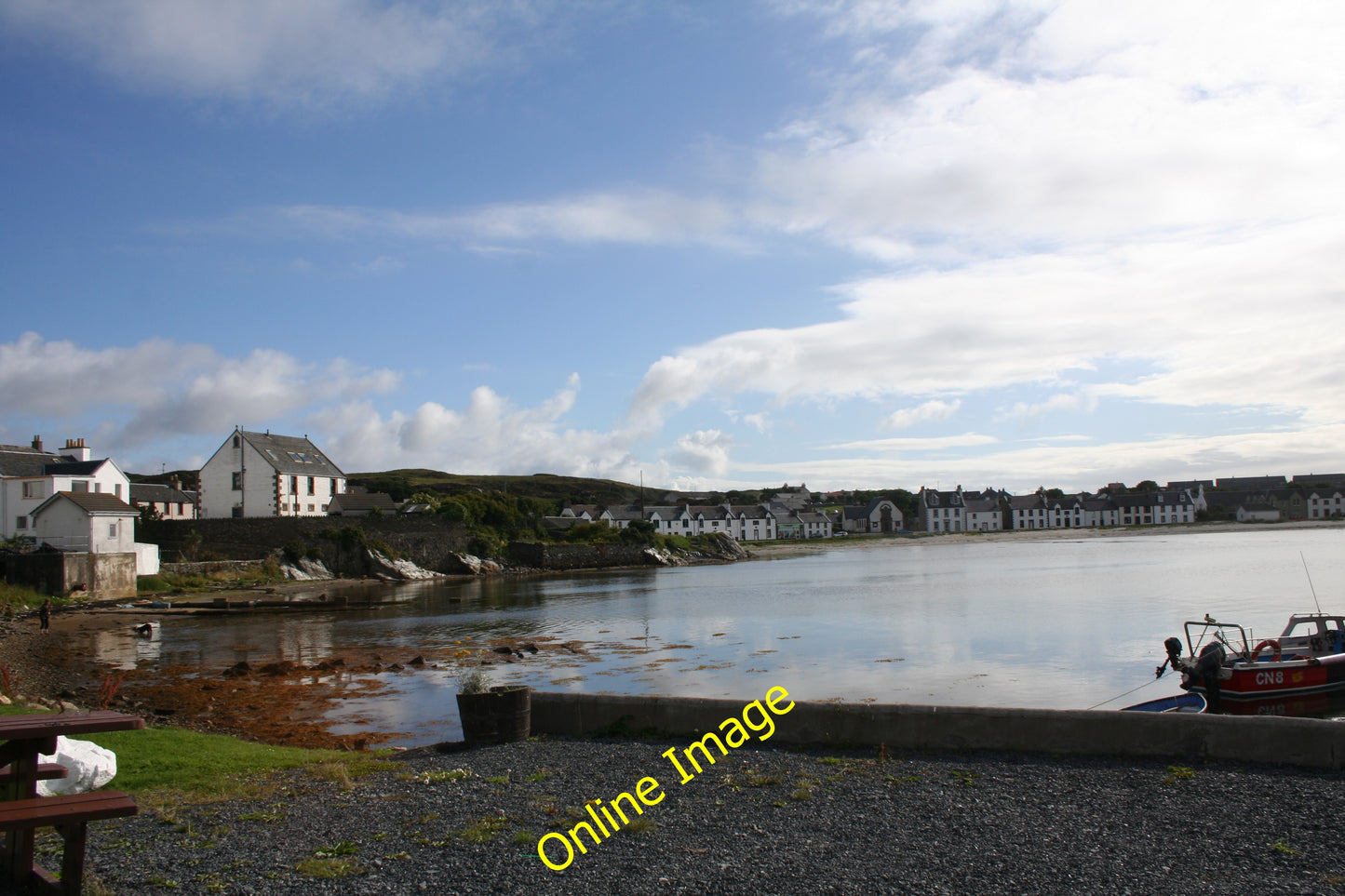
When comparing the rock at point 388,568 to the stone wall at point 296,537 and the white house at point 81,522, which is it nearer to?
the stone wall at point 296,537

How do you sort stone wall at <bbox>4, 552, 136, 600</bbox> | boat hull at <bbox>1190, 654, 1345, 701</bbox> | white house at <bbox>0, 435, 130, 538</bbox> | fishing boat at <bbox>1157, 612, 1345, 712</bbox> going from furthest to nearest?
white house at <bbox>0, 435, 130, 538</bbox>, stone wall at <bbox>4, 552, 136, 600</bbox>, boat hull at <bbox>1190, 654, 1345, 701</bbox>, fishing boat at <bbox>1157, 612, 1345, 712</bbox>

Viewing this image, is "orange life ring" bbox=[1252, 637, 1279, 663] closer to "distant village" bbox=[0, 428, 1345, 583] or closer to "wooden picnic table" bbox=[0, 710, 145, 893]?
"wooden picnic table" bbox=[0, 710, 145, 893]

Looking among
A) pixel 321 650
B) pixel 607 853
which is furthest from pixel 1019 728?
pixel 321 650

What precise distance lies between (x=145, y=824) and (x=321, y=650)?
74.6ft

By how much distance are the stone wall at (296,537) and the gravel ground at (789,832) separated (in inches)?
2251

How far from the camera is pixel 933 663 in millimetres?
23688

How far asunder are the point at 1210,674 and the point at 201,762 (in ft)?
51.6

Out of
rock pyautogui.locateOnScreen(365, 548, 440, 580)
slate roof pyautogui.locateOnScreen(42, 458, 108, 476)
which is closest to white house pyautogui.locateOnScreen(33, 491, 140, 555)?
slate roof pyautogui.locateOnScreen(42, 458, 108, 476)

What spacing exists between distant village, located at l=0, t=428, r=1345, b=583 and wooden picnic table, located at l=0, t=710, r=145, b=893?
45.9 metres

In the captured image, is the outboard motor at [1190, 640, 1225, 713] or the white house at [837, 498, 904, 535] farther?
the white house at [837, 498, 904, 535]

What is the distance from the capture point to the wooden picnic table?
16.6 feet

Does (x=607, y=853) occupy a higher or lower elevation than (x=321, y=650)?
higher

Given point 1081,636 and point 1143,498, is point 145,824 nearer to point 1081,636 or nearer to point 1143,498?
point 1081,636

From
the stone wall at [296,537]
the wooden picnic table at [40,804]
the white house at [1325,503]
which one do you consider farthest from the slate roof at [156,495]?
the white house at [1325,503]
